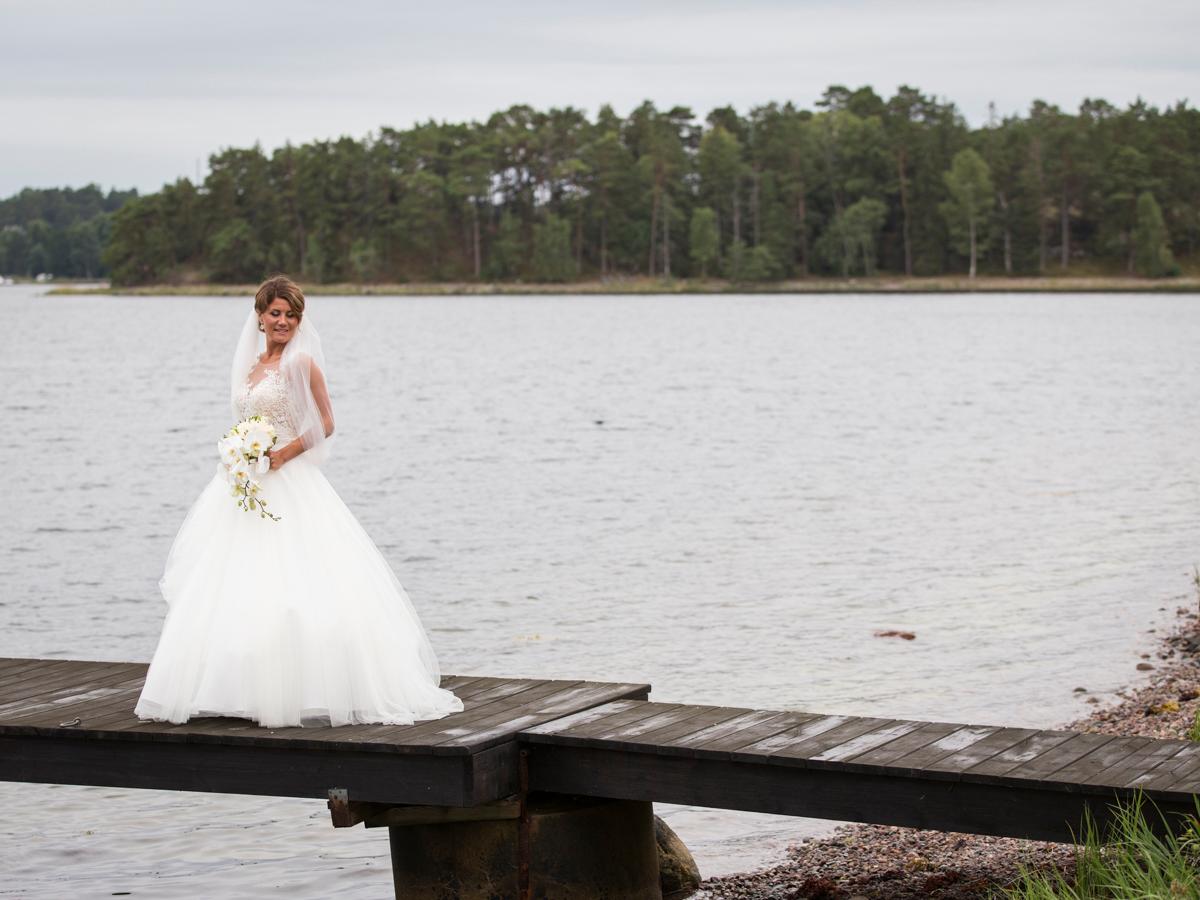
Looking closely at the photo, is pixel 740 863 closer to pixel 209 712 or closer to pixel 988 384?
pixel 209 712

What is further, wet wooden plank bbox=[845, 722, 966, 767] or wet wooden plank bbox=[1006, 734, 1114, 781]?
wet wooden plank bbox=[845, 722, 966, 767]

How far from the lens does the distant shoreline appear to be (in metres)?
146

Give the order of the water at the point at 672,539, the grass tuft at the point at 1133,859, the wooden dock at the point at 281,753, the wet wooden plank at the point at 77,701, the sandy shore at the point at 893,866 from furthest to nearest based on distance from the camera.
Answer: the water at the point at 672,539 → the sandy shore at the point at 893,866 → the wet wooden plank at the point at 77,701 → the wooden dock at the point at 281,753 → the grass tuft at the point at 1133,859

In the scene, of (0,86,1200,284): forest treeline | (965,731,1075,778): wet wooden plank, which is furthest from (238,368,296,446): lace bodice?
(0,86,1200,284): forest treeline

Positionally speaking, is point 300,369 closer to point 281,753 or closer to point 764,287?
point 281,753

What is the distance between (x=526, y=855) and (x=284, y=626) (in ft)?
5.40

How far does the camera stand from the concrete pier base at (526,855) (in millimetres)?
7809

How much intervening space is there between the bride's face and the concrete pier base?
2.62 meters

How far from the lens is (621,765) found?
25.2 ft

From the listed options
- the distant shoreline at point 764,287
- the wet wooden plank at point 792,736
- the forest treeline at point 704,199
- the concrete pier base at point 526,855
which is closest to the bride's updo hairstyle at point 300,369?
the concrete pier base at point 526,855

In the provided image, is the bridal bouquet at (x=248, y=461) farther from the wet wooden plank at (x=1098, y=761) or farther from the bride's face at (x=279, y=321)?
the wet wooden plank at (x=1098, y=761)

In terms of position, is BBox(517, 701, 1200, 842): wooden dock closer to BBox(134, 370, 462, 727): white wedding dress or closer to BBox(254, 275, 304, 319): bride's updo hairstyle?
BBox(134, 370, 462, 727): white wedding dress

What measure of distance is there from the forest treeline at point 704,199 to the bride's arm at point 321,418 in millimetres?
137244

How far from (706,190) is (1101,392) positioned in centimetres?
11285
